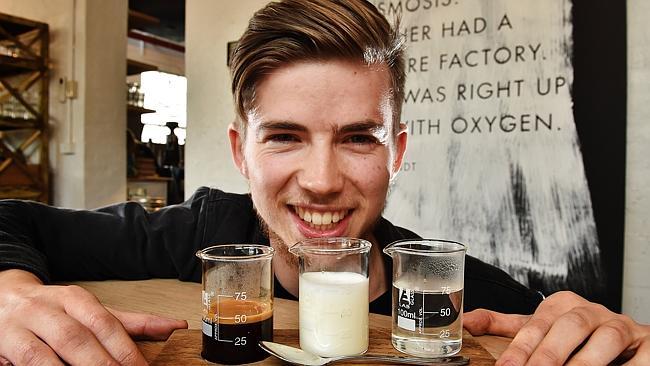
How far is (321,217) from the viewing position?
114cm

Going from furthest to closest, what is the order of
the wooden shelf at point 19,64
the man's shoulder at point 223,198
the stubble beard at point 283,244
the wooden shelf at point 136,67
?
the wooden shelf at point 136,67
the wooden shelf at point 19,64
the man's shoulder at point 223,198
the stubble beard at point 283,244

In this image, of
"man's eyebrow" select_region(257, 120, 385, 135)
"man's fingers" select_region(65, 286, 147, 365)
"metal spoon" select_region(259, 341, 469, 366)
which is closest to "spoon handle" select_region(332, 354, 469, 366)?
"metal spoon" select_region(259, 341, 469, 366)

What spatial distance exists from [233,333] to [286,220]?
469 mm

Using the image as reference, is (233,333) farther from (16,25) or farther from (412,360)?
(16,25)

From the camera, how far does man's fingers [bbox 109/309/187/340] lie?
2.80 feet

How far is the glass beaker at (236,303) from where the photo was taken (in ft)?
2.42

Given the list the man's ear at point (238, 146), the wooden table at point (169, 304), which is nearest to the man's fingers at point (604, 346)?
the wooden table at point (169, 304)

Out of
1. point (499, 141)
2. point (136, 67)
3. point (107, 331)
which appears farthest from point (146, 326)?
point (136, 67)

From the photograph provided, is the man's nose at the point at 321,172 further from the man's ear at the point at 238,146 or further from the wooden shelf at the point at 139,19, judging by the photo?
the wooden shelf at the point at 139,19

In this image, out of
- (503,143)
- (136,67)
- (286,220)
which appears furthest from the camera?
(136,67)

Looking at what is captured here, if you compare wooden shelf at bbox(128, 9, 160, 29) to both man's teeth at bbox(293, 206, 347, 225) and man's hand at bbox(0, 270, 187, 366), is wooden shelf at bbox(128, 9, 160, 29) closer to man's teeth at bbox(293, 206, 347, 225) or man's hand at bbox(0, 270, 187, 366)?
man's teeth at bbox(293, 206, 347, 225)

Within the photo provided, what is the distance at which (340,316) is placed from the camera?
2.42 feet

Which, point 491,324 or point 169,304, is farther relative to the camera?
point 169,304

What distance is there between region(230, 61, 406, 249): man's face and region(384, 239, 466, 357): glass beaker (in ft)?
1.09
